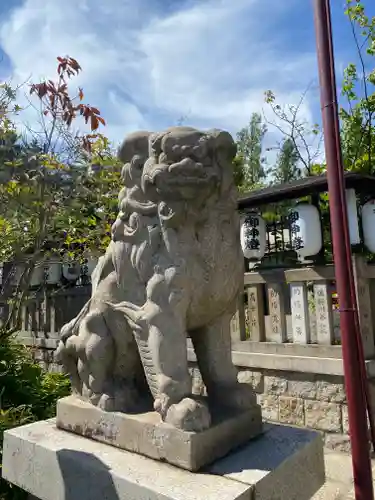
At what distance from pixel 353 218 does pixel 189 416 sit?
9.89 ft

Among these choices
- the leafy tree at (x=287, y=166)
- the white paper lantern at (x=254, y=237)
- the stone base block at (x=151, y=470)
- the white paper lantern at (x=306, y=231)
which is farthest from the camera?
the leafy tree at (x=287, y=166)

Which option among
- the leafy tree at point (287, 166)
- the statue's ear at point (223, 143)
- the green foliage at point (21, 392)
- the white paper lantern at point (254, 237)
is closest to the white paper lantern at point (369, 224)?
the white paper lantern at point (254, 237)

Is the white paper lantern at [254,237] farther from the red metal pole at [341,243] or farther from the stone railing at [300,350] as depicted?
the red metal pole at [341,243]

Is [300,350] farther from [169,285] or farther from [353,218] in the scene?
[169,285]

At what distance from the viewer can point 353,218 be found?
4.00 meters

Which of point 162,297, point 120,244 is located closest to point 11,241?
point 120,244

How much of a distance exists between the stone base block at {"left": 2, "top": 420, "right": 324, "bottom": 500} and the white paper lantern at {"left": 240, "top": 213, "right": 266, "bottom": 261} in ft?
9.08

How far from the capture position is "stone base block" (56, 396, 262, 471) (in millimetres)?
1665

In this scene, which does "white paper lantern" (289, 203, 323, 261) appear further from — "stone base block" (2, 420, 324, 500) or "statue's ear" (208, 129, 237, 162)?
"statue's ear" (208, 129, 237, 162)

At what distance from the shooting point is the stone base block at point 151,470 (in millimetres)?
1572

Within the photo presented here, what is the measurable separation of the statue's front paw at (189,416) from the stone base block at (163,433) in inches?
0.9

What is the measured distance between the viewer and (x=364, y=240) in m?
4.00

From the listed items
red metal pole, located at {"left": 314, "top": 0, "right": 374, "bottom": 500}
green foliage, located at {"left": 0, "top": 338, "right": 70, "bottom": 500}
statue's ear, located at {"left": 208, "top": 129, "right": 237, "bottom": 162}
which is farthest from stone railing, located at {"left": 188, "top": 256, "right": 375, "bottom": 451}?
statue's ear, located at {"left": 208, "top": 129, "right": 237, "bottom": 162}

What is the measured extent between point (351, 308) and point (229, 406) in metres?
1.38
